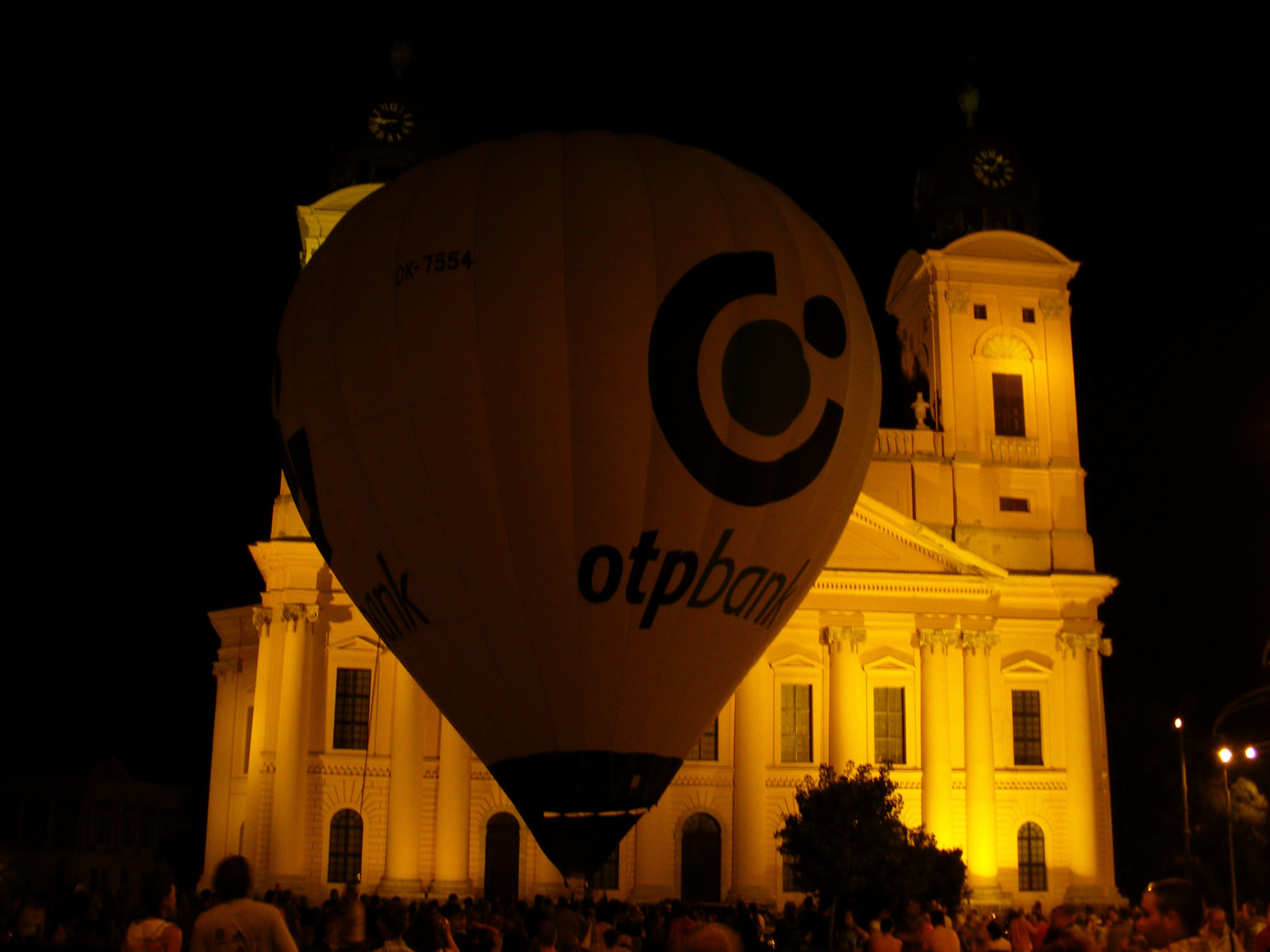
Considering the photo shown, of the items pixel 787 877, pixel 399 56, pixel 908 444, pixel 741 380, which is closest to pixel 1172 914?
pixel 741 380

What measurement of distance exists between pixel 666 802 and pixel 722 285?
24.5 meters

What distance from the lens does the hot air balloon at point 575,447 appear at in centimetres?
1488

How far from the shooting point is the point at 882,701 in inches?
1565

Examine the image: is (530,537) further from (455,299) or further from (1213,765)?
(1213,765)

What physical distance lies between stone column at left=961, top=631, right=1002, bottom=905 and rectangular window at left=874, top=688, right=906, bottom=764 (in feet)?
5.72

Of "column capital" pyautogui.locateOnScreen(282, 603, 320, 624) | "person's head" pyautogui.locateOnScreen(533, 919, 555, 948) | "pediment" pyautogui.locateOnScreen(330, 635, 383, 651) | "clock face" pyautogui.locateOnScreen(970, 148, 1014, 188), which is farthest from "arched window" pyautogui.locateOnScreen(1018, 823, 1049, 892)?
"person's head" pyautogui.locateOnScreen(533, 919, 555, 948)

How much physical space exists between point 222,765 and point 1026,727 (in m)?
20.1

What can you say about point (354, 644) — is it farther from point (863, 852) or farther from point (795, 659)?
point (863, 852)

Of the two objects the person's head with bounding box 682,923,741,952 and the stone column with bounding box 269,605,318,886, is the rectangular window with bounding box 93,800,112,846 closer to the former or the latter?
the stone column with bounding box 269,605,318,886

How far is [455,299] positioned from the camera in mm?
15344

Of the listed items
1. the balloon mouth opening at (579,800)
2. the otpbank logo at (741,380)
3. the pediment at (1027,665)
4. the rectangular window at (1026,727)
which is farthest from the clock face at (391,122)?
the balloon mouth opening at (579,800)

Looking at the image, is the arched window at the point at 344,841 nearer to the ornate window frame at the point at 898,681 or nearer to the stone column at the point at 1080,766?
Answer: the ornate window frame at the point at 898,681

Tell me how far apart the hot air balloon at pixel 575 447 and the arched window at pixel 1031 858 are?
24756 mm

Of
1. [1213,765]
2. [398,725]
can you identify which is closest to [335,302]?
[398,725]
